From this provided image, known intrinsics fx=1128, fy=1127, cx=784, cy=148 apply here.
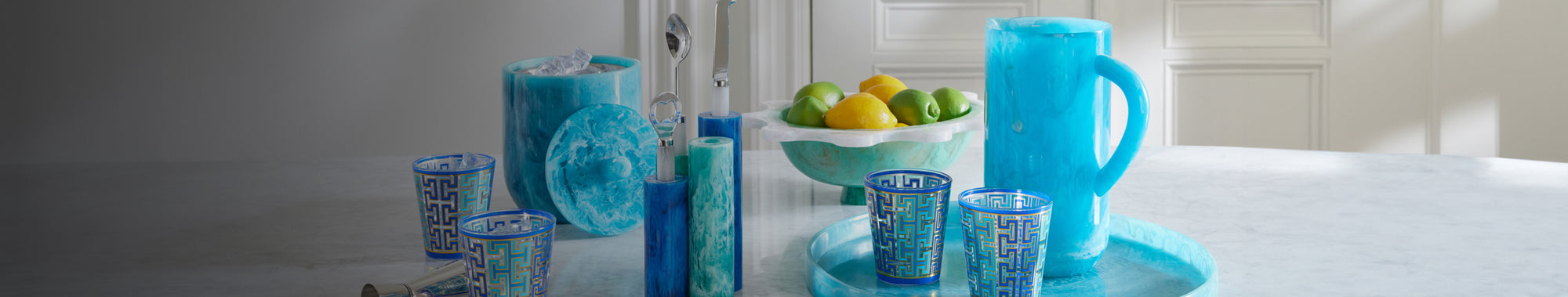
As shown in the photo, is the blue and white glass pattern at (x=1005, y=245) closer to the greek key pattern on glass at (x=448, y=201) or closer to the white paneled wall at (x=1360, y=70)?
the greek key pattern on glass at (x=448, y=201)

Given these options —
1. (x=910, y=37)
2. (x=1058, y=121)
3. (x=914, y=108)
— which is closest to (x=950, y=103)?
(x=914, y=108)

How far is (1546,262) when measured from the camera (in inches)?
33.1

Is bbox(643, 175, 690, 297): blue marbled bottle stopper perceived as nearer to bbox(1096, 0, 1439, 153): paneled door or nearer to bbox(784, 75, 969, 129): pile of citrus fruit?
bbox(784, 75, 969, 129): pile of citrus fruit

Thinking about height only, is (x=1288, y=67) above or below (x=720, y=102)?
above

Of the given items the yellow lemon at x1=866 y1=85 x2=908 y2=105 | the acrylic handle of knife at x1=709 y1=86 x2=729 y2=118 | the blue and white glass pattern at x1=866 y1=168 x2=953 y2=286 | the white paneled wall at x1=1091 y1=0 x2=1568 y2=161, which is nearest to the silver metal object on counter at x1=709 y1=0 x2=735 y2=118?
the acrylic handle of knife at x1=709 y1=86 x2=729 y2=118

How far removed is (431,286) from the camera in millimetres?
743

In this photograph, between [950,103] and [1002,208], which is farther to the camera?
[950,103]

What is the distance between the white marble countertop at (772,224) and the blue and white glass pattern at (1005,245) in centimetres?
16

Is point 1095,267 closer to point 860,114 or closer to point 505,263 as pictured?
point 860,114

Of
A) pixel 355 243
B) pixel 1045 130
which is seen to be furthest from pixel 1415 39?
pixel 355 243

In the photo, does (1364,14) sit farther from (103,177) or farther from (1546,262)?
(103,177)

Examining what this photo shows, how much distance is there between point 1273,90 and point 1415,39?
1.15ft

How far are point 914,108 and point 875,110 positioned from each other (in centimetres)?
5

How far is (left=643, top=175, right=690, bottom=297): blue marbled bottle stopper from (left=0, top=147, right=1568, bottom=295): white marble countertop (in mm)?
71
